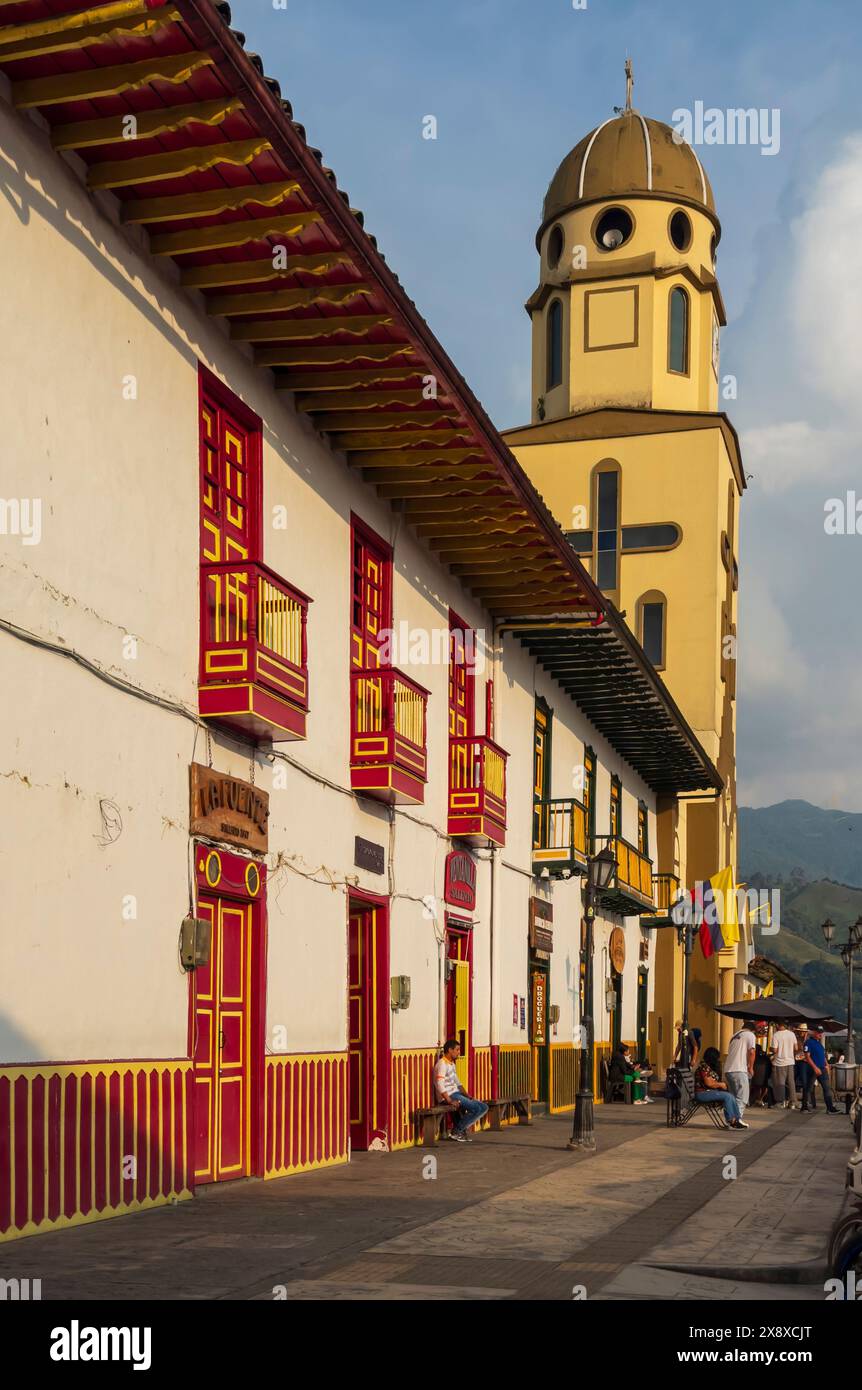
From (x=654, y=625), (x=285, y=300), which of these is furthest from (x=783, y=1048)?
(x=285, y=300)

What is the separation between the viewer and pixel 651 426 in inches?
1474

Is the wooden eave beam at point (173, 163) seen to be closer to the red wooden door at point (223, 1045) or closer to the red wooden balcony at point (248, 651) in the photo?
the red wooden balcony at point (248, 651)

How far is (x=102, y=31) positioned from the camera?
923 centimetres

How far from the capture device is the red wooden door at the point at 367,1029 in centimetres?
1698

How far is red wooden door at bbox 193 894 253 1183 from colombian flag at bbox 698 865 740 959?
22458mm

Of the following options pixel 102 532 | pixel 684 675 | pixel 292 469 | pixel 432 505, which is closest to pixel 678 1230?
pixel 102 532

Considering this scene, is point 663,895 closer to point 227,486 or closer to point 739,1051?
point 739,1051

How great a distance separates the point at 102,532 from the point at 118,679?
972mm

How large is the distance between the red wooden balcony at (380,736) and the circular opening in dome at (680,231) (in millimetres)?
24536

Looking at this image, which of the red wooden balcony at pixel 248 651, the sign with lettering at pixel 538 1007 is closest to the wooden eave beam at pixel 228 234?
the red wooden balcony at pixel 248 651

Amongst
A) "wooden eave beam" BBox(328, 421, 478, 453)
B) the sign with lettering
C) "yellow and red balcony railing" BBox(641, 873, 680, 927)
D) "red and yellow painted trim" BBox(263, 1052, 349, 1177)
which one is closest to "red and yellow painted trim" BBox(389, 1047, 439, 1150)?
"red and yellow painted trim" BBox(263, 1052, 349, 1177)

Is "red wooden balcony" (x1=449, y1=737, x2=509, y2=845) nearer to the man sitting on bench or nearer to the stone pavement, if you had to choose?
the man sitting on bench

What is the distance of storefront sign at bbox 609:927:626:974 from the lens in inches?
1212
